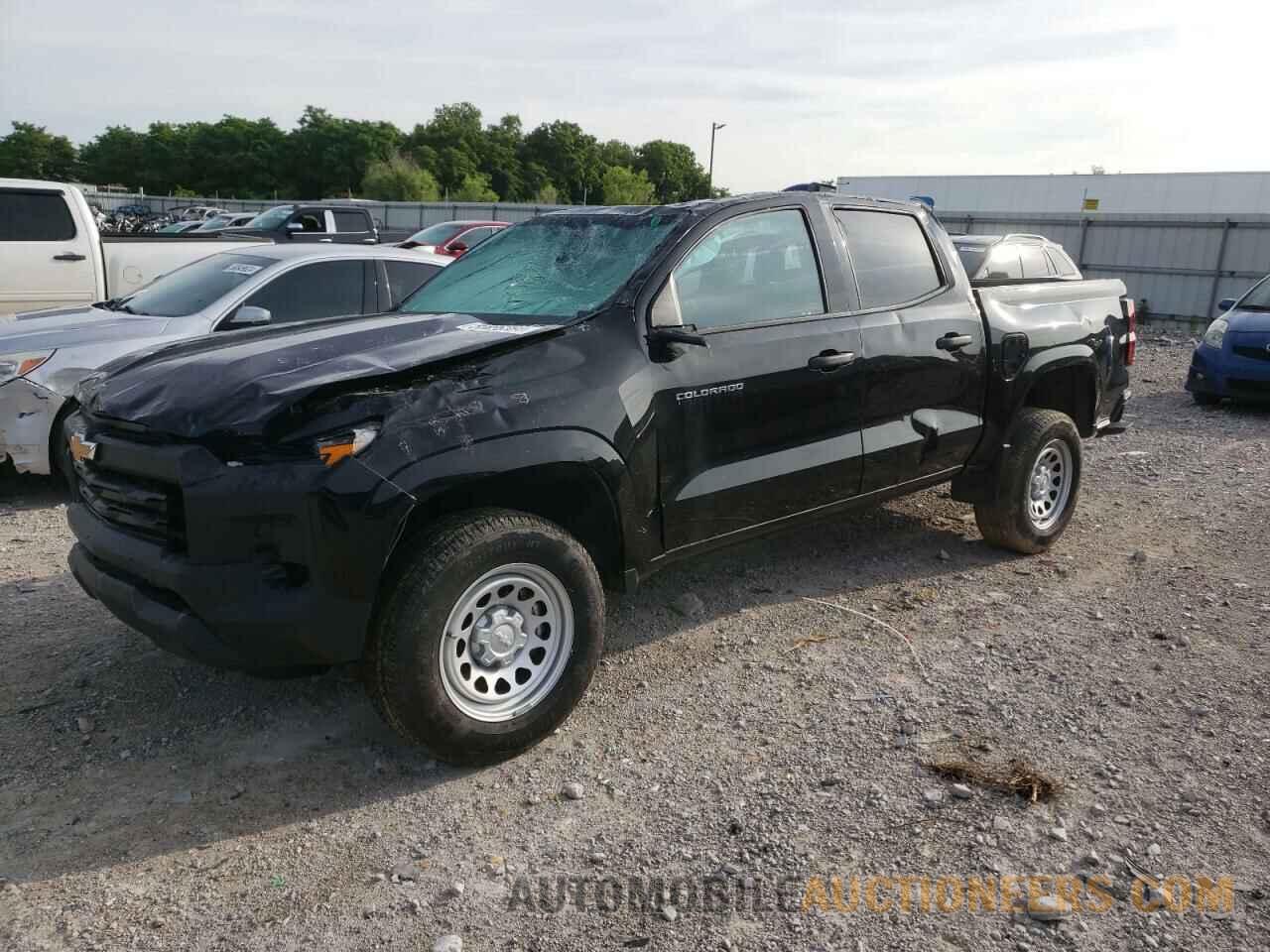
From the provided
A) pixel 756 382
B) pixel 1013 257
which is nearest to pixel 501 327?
pixel 756 382

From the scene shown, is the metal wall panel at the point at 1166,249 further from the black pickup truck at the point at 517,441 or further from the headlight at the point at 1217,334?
the black pickup truck at the point at 517,441

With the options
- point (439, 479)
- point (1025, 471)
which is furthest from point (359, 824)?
point (1025, 471)

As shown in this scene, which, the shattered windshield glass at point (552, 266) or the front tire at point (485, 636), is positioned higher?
the shattered windshield glass at point (552, 266)

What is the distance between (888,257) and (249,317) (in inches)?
157

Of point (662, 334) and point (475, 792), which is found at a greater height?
point (662, 334)

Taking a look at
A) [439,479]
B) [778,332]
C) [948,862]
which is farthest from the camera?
[778,332]

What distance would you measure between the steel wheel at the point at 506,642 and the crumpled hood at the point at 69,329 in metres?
4.31

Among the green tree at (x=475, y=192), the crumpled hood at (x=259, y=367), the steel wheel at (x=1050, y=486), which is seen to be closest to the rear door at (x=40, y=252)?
the crumpled hood at (x=259, y=367)

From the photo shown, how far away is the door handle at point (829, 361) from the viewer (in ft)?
14.0

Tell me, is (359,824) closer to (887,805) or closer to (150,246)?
(887,805)

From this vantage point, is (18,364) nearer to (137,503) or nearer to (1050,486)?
(137,503)

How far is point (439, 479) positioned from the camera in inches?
123

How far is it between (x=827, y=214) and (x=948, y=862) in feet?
9.46

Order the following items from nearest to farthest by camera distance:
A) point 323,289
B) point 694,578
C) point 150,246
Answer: point 694,578 < point 323,289 < point 150,246
